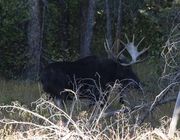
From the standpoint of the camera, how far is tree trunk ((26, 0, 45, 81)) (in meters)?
17.6

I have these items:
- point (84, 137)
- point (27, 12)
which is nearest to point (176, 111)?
point (84, 137)

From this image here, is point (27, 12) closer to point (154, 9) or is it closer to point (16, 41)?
point (16, 41)

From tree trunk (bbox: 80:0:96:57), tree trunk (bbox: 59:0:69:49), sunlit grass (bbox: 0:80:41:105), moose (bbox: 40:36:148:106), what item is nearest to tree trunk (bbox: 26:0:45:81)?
sunlit grass (bbox: 0:80:41:105)

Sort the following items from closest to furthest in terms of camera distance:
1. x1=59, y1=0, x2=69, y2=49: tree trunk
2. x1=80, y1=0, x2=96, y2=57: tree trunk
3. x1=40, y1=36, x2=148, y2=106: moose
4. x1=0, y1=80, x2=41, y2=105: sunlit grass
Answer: x1=40, y1=36, x2=148, y2=106: moose < x1=0, y1=80, x2=41, y2=105: sunlit grass < x1=80, y1=0, x2=96, y2=57: tree trunk < x1=59, y1=0, x2=69, y2=49: tree trunk

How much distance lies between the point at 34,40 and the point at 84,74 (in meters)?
5.28

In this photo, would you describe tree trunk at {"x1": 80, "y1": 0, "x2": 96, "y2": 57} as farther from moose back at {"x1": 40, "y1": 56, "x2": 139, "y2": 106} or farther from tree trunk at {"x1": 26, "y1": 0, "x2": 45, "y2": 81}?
moose back at {"x1": 40, "y1": 56, "x2": 139, "y2": 106}

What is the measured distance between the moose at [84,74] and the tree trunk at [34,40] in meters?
4.59

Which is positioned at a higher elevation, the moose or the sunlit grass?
the moose

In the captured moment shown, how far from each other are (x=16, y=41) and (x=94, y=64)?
6.76 metres

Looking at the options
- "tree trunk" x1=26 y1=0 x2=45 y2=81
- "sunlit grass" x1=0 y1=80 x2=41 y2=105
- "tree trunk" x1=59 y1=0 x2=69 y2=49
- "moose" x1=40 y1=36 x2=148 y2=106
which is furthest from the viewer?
Result: "tree trunk" x1=59 y1=0 x2=69 y2=49

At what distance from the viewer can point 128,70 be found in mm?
13312

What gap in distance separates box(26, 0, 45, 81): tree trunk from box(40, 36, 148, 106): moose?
4.59 metres

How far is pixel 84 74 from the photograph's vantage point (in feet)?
42.2

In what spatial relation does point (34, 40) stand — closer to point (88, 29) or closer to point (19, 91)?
point (88, 29)
